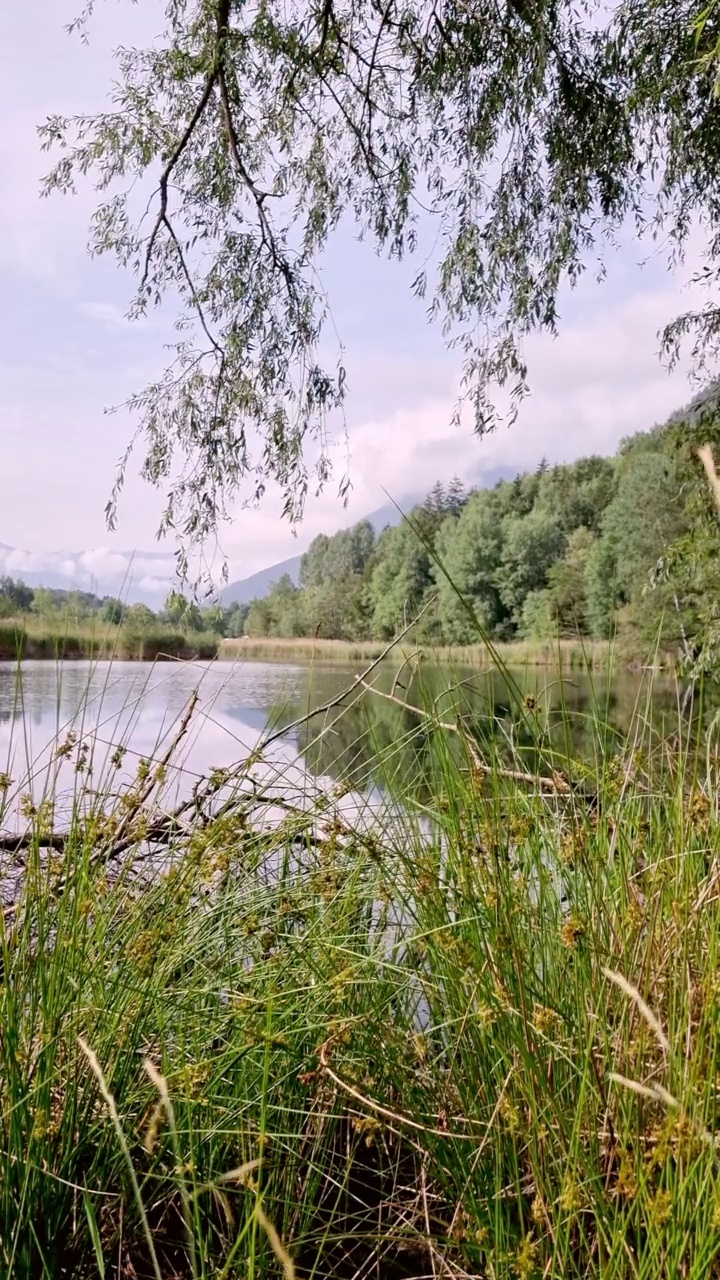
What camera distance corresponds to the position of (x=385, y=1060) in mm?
847

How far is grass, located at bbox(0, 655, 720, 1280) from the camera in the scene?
689 millimetres

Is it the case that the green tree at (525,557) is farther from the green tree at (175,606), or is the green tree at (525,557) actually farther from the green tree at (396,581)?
the green tree at (175,606)

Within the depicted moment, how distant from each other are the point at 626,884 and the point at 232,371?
3.50 m

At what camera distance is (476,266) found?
12.5 feet

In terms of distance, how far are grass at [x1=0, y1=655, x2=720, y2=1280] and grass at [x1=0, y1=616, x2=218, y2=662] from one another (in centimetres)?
21

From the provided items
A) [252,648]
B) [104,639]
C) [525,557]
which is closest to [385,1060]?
[104,639]

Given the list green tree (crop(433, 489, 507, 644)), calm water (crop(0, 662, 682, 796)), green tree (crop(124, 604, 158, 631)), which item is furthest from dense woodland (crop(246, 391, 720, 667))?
green tree (crop(124, 604, 158, 631))

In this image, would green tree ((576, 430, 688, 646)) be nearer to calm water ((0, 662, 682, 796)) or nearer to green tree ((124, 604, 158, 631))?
calm water ((0, 662, 682, 796))

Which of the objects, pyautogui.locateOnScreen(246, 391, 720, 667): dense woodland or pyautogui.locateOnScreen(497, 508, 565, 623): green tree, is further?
pyautogui.locateOnScreen(497, 508, 565, 623): green tree

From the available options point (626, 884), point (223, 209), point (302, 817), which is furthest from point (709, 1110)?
point (223, 209)

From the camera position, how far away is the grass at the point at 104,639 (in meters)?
1.15

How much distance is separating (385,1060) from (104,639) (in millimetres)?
653

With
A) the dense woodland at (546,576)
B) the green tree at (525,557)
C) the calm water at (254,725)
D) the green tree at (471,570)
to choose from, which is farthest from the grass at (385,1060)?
the green tree at (525,557)

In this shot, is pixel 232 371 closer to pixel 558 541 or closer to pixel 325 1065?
pixel 558 541
